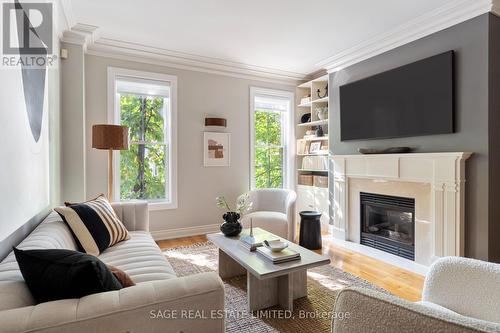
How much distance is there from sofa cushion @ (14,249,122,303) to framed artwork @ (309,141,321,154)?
12.8 ft

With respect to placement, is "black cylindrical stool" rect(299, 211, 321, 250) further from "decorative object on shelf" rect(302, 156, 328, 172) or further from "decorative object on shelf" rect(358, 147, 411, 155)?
"decorative object on shelf" rect(302, 156, 328, 172)

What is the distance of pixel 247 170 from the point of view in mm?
4379

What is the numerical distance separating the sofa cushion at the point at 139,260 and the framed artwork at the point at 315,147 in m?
3.07

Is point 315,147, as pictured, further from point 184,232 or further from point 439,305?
point 439,305

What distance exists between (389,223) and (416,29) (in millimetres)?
2254

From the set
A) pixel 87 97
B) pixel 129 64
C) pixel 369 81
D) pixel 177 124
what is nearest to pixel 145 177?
pixel 177 124

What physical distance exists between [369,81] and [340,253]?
2218mm

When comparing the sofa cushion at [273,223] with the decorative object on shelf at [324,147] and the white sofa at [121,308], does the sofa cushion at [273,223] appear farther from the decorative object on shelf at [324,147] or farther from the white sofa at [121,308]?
the white sofa at [121,308]

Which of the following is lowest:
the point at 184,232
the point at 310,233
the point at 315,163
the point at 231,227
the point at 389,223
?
the point at 184,232

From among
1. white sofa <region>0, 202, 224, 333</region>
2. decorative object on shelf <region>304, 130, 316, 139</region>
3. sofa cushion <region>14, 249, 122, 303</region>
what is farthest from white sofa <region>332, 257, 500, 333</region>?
decorative object on shelf <region>304, 130, 316, 139</region>

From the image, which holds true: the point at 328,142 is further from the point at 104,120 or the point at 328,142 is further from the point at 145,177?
the point at 104,120

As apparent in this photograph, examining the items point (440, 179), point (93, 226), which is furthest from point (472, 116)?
point (93, 226)

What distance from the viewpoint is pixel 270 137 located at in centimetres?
472

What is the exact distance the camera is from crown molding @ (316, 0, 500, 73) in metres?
2.45
